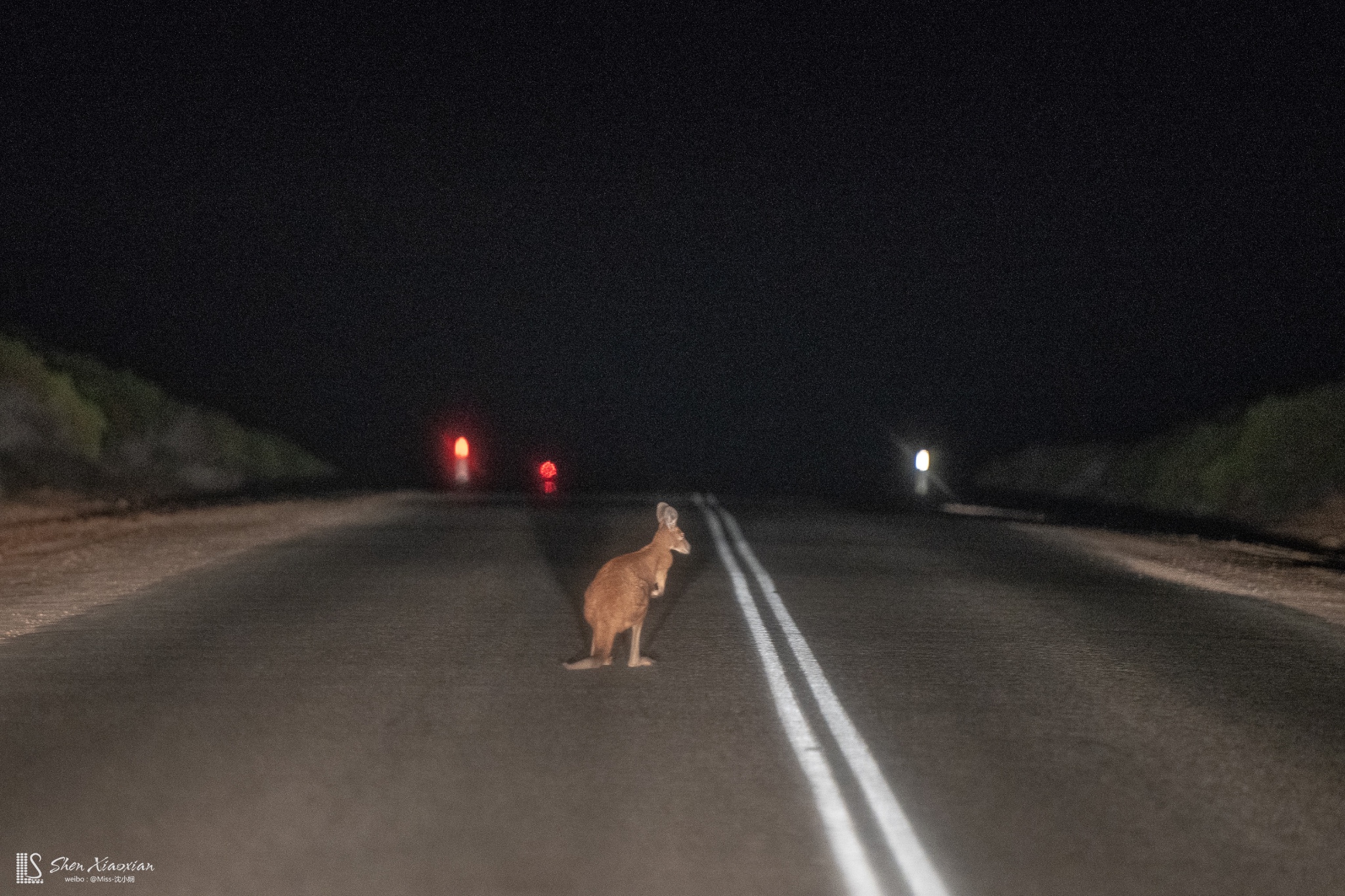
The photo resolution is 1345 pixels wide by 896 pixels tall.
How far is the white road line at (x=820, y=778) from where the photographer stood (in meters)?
5.25

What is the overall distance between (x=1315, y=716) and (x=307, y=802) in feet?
19.2

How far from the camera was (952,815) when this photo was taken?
19.5 ft

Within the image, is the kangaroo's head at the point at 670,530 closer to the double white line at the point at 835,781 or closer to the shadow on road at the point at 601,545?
the shadow on road at the point at 601,545

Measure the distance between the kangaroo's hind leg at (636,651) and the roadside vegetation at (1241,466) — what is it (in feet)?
64.6

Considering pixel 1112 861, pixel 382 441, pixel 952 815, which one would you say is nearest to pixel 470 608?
pixel 952 815

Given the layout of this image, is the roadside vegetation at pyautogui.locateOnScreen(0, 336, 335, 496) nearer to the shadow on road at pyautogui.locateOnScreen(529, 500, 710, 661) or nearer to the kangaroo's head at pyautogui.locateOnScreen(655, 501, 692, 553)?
the shadow on road at pyautogui.locateOnScreen(529, 500, 710, 661)

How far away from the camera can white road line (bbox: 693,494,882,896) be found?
17.2ft

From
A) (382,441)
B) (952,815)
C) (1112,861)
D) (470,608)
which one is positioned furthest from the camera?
(382,441)

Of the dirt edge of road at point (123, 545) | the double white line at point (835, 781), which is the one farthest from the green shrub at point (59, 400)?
the double white line at point (835, 781)

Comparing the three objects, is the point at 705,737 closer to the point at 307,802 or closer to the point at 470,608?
the point at 307,802

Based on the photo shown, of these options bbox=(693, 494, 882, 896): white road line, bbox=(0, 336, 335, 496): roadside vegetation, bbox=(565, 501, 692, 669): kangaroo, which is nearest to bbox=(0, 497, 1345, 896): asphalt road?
bbox=(693, 494, 882, 896): white road line

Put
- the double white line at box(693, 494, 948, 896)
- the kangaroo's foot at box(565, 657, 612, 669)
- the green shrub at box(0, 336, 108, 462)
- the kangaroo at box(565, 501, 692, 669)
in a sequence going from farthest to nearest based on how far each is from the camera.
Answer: the green shrub at box(0, 336, 108, 462), the kangaroo's foot at box(565, 657, 612, 669), the kangaroo at box(565, 501, 692, 669), the double white line at box(693, 494, 948, 896)

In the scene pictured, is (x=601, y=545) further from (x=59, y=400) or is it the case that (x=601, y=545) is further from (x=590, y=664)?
(x=59, y=400)

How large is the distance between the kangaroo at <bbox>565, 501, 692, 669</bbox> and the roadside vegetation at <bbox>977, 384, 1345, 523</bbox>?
64.5ft
